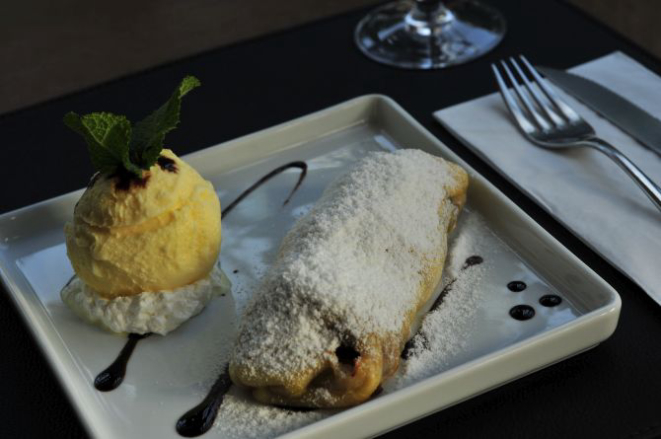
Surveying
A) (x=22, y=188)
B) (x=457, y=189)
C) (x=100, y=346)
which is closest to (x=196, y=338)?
(x=100, y=346)

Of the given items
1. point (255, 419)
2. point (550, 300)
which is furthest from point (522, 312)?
point (255, 419)

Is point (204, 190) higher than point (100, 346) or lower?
higher

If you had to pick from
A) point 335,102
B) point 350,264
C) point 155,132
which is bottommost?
point 335,102

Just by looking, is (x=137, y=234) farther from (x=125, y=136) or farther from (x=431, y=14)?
(x=431, y=14)

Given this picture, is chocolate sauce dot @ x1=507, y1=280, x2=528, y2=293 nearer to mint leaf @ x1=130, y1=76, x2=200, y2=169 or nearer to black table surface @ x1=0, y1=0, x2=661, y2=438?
black table surface @ x1=0, y1=0, x2=661, y2=438

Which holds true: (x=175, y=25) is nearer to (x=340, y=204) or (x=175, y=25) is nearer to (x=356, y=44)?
(x=356, y=44)

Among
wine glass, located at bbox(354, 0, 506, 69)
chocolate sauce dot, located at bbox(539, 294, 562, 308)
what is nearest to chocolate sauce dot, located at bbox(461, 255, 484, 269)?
chocolate sauce dot, located at bbox(539, 294, 562, 308)

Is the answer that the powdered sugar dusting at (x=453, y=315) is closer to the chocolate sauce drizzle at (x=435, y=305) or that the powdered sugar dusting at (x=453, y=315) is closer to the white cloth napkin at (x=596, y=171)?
the chocolate sauce drizzle at (x=435, y=305)
